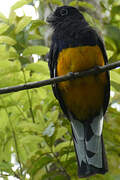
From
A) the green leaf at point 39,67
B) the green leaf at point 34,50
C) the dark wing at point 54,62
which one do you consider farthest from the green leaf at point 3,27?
the dark wing at point 54,62

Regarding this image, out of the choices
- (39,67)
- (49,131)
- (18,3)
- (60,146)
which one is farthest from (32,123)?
(18,3)

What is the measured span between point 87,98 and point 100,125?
0.33 m

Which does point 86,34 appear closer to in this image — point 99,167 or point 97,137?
point 97,137

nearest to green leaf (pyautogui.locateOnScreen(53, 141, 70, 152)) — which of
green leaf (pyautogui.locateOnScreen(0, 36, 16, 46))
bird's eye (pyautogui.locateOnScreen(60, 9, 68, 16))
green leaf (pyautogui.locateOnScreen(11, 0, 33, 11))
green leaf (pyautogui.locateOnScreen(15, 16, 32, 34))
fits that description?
green leaf (pyautogui.locateOnScreen(0, 36, 16, 46))

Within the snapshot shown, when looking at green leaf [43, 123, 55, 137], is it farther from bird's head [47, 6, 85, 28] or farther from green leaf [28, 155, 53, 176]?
bird's head [47, 6, 85, 28]

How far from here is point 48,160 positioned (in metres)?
2.34

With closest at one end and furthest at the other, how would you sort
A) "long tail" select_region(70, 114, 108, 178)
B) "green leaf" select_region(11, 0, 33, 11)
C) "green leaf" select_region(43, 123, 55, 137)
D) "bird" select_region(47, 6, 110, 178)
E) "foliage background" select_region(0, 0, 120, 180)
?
1. "green leaf" select_region(43, 123, 55, 137)
2. "foliage background" select_region(0, 0, 120, 180)
3. "long tail" select_region(70, 114, 108, 178)
4. "bird" select_region(47, 6, 110, 178)
5. "green leaf" select_region(11, 0, 33, 11)

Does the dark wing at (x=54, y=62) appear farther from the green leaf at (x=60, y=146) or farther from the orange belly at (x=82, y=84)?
the green leaf at (x=60, y=146)

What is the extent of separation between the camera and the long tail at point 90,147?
2471 millimetres

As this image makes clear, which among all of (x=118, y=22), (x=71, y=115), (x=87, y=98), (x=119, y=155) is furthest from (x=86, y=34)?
(x=118, y=22)

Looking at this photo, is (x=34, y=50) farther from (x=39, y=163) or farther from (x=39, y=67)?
(x=39, y=163)

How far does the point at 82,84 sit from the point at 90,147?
543mm

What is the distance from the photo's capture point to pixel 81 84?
286cm

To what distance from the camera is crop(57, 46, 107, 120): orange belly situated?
8.96 ft
